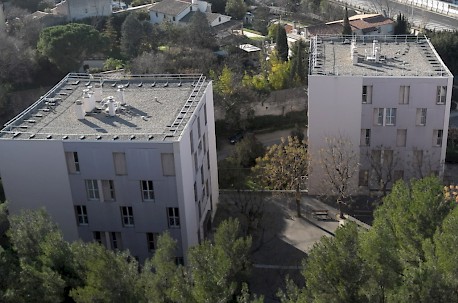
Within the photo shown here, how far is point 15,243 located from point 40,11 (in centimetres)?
5674

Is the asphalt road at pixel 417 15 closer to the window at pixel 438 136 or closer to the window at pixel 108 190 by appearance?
the window at pixel 438 136

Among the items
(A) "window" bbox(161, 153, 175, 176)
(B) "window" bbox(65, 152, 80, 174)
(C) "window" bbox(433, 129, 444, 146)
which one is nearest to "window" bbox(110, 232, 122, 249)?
(B) "window" bbox(65, 152, 80, 174)

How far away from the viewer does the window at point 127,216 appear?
2789 centimetres

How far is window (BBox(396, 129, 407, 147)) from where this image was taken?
112ft

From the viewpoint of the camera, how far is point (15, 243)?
797 inches

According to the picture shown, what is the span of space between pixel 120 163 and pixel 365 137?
15.8m

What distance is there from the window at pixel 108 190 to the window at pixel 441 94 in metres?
19.2

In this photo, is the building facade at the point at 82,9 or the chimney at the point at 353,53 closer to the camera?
the chimney at the point at 353,53

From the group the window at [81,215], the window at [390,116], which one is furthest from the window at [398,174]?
the window at [81,215]

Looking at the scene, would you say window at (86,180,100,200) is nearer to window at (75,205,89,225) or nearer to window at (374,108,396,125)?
window at (75,205,89,225)

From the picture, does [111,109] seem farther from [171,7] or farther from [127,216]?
[171,7]

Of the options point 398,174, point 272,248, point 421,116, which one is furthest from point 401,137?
point 272,248

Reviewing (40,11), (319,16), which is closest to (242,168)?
(40,11)

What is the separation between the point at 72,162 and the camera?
88.8ft
